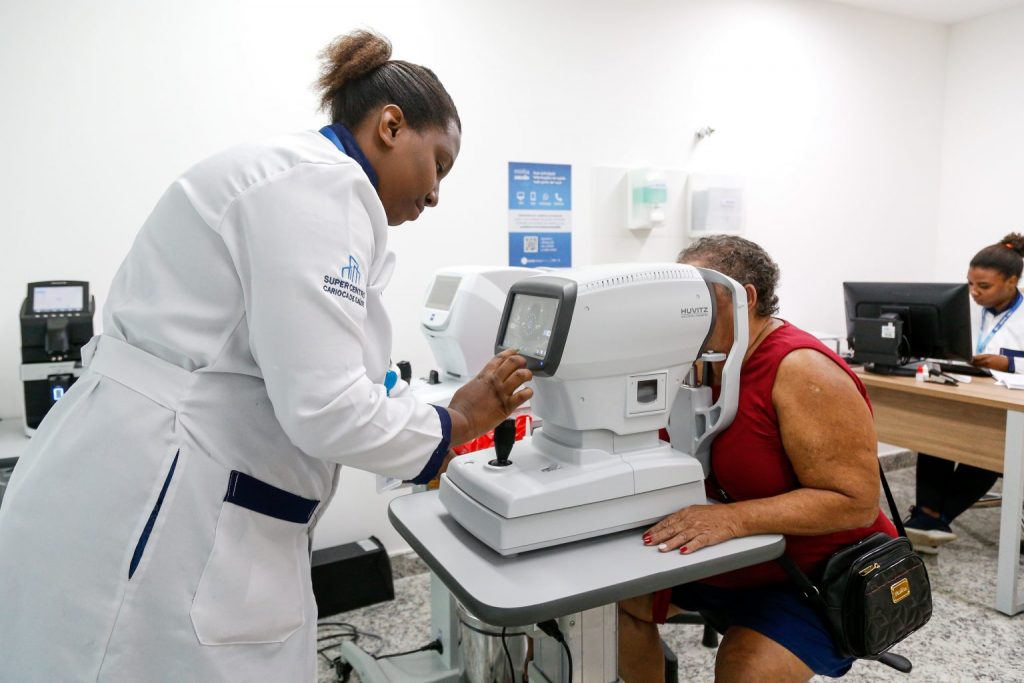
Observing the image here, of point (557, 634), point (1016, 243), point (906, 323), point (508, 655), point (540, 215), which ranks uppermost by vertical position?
point (540, 215)

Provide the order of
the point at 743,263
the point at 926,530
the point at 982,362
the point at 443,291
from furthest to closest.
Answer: the point at 982,362
the point at 926,530
the point at 443,291
the point at 743,263

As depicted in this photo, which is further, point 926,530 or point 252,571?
point 926,530

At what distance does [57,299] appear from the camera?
1.93 m

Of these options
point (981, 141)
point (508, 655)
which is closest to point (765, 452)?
point (508, 655)

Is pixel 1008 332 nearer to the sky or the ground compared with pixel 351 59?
nearer to the ground

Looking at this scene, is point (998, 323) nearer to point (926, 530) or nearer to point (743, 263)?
point (926, 530)

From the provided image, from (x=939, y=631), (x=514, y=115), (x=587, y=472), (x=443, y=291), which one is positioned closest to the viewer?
(x=587, y=472)

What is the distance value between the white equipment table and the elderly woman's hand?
0.01 metres

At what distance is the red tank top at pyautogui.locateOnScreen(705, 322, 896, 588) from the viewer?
1312 millimetres

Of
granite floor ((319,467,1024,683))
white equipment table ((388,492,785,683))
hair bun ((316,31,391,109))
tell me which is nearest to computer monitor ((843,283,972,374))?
granite floor ((319,467,1024,683))

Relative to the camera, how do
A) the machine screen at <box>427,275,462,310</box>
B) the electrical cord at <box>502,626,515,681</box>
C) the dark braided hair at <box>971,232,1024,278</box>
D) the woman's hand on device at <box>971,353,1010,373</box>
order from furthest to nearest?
the dark braided hair at <box>971,232,1024,278</box>
the woman's hand on device at <box>971,353,1010,373</box>
the machine screen at <box>427,275,462,310</box>
the electrical cord at <box>502,626,515,681</box>

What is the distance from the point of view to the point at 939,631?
7.46 ft

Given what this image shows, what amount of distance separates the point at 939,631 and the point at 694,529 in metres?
1.79

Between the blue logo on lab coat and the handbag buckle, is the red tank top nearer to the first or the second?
the handbag buckle
